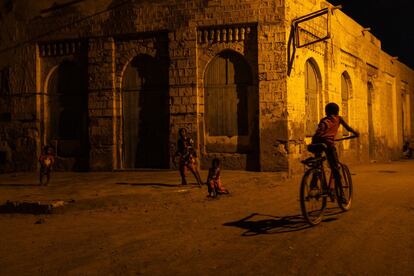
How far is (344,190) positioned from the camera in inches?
258

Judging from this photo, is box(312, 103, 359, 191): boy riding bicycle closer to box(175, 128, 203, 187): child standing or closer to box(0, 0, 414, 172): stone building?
box(175, 128, 203, 187): child standing

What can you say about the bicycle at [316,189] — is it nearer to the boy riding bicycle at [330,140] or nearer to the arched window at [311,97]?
the boy riding bicycle at [330,140]

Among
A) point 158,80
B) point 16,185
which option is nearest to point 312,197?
point 16,185

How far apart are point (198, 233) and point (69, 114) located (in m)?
9.09

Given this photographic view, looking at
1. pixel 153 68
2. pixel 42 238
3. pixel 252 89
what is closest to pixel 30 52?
pixel 153 68

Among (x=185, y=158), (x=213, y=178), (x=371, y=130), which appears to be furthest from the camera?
(x=371, y=130)

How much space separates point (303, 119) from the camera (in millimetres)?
12484

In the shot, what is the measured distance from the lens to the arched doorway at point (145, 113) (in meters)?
12.5

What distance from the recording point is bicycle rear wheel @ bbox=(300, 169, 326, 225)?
5.52m

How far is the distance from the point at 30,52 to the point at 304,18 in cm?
850

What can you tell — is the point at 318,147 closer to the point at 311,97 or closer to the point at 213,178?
the point at 213,178

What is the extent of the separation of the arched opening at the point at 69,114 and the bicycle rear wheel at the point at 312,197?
8.79 metres

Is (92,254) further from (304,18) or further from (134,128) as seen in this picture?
(304,18)

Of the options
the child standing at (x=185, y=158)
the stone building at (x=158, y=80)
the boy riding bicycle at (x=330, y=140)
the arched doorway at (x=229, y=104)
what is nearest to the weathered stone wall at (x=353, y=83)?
the stone building at (x=158, y=80)
